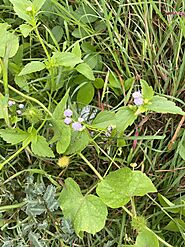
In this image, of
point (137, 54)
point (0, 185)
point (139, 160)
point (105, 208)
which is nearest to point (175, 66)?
point (137, 54)

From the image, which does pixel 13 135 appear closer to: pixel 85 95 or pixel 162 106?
pixel 85 95

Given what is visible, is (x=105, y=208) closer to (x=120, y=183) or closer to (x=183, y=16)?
(x=120, y=183)

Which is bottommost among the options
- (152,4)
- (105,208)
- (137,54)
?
(105,208)

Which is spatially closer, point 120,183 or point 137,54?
point 120,183

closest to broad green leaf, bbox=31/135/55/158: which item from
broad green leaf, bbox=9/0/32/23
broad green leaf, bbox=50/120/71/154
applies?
broad green leaf, bbox=50/120/71/154

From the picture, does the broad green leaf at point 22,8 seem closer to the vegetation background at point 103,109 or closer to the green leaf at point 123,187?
the vegetation background at point 103,109

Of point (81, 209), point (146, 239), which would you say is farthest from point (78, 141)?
point (146, 239)

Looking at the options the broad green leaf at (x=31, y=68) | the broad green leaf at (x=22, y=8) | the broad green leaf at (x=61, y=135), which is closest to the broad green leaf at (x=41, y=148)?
the broad green leaf at (x=61, y=135)
